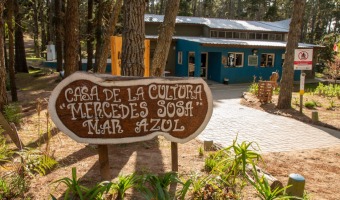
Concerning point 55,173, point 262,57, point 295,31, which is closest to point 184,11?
point 262,57

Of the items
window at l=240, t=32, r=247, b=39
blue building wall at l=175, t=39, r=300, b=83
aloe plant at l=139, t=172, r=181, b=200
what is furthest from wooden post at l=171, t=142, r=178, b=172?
window at l=240, t=32, r=247, b=39

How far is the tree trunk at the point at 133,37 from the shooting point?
19.7 feet

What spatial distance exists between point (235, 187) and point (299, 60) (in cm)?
791

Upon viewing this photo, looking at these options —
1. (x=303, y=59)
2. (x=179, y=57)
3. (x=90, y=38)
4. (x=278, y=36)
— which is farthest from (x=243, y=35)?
(x=303, y=59)

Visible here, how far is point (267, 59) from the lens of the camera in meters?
22.1

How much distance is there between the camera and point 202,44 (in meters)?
18.5

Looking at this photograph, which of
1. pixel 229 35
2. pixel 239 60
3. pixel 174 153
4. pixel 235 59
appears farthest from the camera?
pixel 229 35

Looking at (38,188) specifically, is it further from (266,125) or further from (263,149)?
(266,125)

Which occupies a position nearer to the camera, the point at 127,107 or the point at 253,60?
the point at 127,107

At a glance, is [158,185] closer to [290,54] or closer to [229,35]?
[290,54]

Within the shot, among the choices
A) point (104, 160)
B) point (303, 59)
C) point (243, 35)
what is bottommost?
point (104, 160)

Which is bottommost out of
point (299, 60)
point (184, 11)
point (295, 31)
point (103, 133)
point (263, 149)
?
point (263, 149)

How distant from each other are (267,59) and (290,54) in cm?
1132

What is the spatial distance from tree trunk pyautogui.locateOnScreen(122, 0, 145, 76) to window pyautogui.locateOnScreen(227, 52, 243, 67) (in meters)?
15.2
